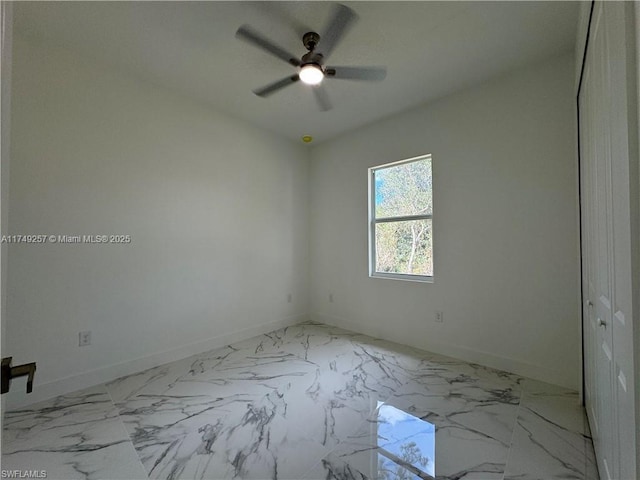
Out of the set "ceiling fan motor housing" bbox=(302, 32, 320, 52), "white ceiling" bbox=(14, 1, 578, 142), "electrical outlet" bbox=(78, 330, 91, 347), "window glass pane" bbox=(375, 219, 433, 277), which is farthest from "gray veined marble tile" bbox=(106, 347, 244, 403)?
"ceiling fan motor housing" bbox=(302, 32, 320, 52)

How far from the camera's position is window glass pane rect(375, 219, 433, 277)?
10.4 feet

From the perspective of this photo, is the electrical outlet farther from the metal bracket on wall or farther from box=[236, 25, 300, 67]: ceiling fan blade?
box=[236, 25, 300, 67]: ceiling fan blade

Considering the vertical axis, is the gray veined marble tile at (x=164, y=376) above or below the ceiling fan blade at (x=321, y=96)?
below

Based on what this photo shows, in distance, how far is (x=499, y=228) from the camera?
2.61 m

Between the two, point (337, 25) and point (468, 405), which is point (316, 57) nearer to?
point (337, 25)

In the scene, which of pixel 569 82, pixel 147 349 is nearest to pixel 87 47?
pixel 147 349

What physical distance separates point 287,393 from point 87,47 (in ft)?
10.5

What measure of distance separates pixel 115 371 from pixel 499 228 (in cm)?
372

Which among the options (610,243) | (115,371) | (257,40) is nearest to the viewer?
(610,243)

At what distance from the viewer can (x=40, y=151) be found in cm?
216

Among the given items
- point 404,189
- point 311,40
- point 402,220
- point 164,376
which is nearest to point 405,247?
point 402,220

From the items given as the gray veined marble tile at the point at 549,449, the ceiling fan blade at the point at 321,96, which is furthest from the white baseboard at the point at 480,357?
the ceiling fan blade at the point at 321,96

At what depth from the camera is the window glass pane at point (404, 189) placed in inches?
126

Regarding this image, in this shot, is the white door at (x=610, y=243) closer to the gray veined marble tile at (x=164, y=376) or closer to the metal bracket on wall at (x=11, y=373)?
the metal bracket on wall at (x=11, y=373)
